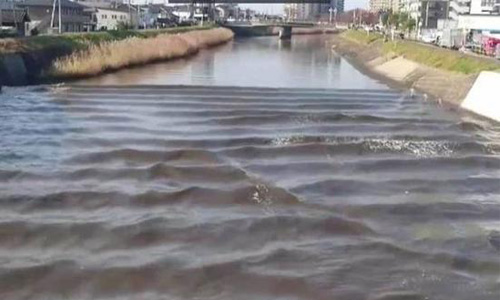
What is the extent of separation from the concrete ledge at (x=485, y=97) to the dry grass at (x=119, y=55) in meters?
18.1

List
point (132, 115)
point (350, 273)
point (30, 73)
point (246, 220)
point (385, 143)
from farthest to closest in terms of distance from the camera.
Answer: point (30, 73) → point (132, 115) → point (385, 143) → point (246, 220) → point (350, 273)

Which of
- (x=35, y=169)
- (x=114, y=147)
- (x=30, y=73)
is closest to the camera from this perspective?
(x=35, y=169)

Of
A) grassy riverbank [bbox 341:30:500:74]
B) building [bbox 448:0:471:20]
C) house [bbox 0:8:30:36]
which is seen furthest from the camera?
building [bbox 448:0:471:20]

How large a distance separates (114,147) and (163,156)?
62.8 inches

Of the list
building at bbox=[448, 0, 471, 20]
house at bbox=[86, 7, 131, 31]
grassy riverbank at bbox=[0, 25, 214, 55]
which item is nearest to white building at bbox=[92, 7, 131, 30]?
house at bbox=[86, 7, 131, 31]

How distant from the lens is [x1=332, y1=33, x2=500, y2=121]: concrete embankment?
2361 centimetres

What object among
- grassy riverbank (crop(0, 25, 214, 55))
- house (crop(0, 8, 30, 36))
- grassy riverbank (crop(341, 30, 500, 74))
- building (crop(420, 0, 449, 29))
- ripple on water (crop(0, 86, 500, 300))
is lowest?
ripple on water (crop(0, 86, 500, 300))

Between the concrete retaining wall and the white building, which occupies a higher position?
the white building

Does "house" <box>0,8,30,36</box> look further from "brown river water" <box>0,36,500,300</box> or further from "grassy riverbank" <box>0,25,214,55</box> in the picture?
"brown river water" <box>0,36,500,300</box>

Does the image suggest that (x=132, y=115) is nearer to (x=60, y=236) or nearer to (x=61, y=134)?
(x=61, y=134)

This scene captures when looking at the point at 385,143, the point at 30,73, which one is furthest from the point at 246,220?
the point at 30,73

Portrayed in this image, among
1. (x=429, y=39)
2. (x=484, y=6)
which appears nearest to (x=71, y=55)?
(x=429, y=39)

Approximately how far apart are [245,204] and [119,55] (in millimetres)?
29516

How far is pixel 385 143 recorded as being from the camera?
17062mm
